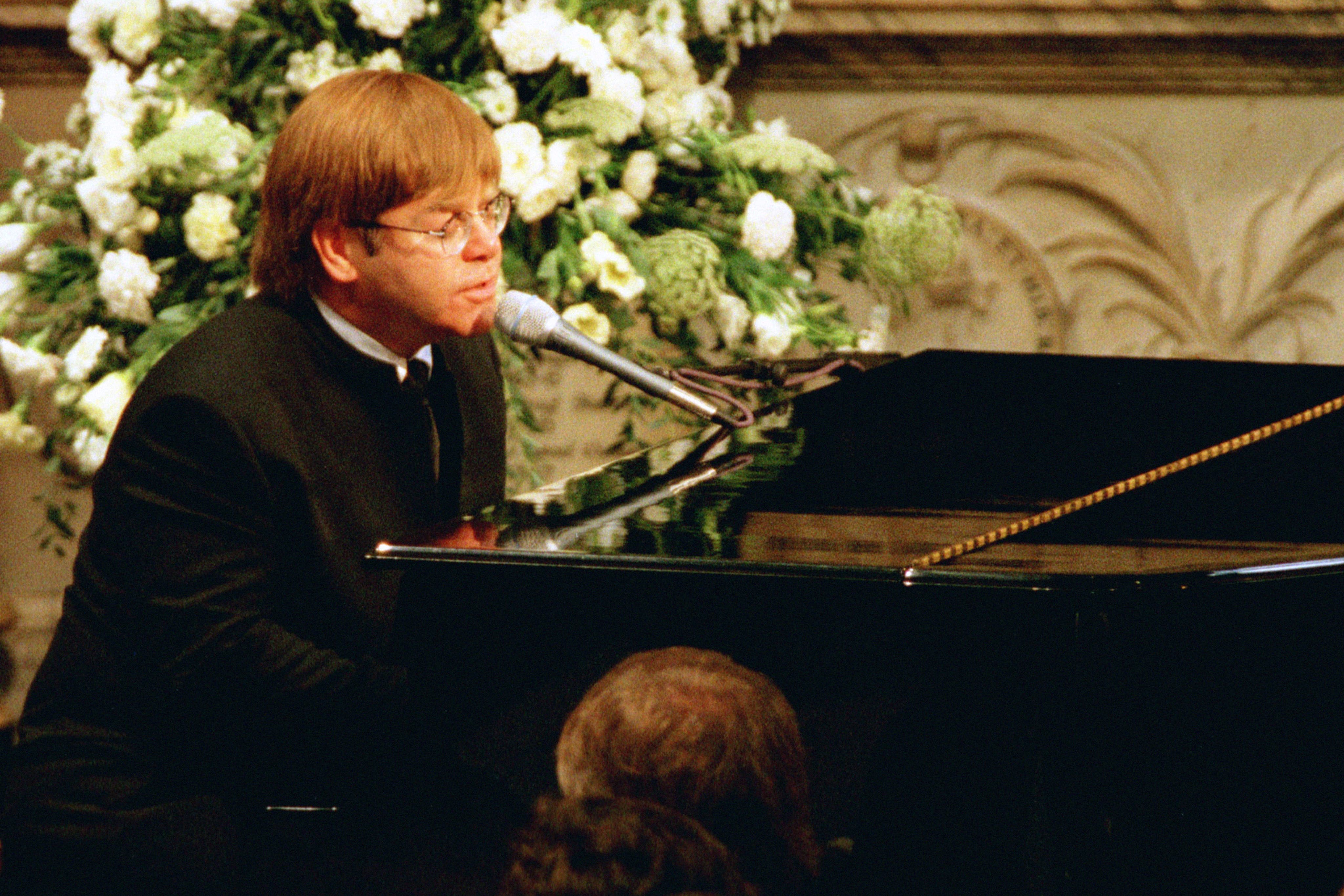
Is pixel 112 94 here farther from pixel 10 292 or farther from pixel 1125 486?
pixel 1125 486

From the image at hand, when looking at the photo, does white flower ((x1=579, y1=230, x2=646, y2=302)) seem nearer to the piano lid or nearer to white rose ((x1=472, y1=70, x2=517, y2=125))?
white rose ((x1=472, y1=70, x2=517, y2=125))

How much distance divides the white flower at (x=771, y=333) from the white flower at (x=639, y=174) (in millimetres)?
264

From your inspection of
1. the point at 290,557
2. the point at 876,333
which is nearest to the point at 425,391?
the point at 290,557

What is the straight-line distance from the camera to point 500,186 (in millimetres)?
2287

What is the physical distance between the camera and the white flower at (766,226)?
2480mm

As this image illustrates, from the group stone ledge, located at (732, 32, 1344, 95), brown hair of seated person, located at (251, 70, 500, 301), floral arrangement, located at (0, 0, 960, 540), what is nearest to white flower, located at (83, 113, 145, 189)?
floral arrangement, located at (0, 0, 960, 540)

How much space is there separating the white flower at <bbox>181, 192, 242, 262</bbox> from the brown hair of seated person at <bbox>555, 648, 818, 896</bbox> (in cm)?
144

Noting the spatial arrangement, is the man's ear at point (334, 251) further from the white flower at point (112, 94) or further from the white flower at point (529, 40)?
the white flower at point (112, 94)

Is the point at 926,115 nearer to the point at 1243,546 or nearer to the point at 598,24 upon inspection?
the point at 598,24

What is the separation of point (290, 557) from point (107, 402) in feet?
3.15

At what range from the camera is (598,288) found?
2.43 m

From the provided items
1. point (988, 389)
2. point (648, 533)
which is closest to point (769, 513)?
point (648, 533)

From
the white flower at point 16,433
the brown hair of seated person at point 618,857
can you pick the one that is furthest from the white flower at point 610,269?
the brown hair of seated person at point 618,857

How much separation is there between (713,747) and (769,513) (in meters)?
0.30
